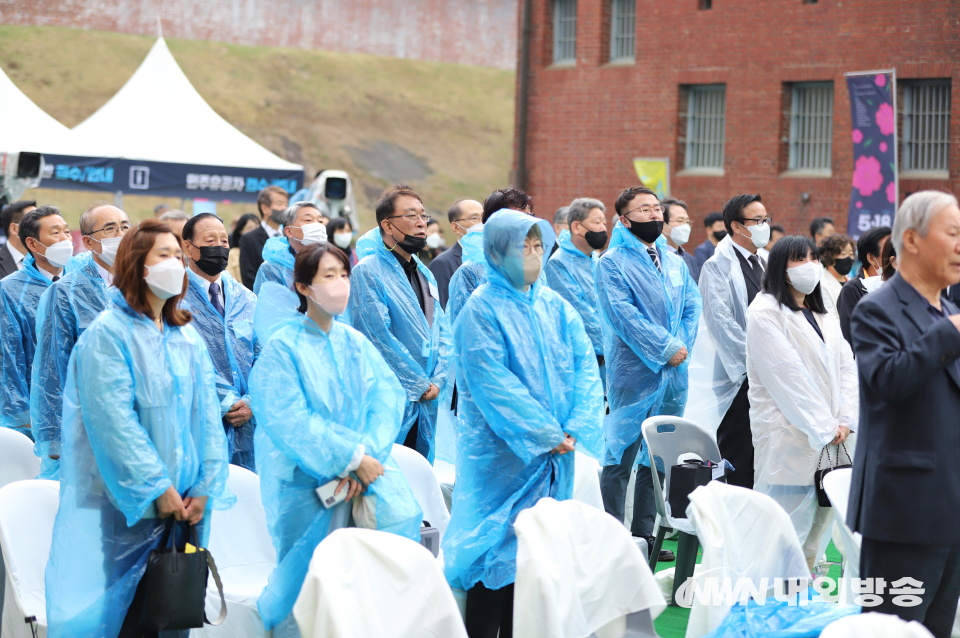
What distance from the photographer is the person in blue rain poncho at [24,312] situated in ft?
16.2

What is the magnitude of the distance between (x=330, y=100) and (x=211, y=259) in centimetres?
3036

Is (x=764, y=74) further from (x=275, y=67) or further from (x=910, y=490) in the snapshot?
(x=275, y=67)

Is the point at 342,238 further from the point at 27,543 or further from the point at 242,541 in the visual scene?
the point at 27,543

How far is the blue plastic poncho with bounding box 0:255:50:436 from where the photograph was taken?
4938mm

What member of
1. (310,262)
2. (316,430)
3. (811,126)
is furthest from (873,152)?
(316,430)

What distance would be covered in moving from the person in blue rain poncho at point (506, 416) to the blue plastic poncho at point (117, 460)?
36.4 inches

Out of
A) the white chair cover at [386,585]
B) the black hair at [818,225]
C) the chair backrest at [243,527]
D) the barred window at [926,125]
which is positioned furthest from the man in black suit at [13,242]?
the barred window at [926,125]

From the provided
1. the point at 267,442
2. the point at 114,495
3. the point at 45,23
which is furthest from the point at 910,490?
the point at 45,23

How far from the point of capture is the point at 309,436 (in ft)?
10.7

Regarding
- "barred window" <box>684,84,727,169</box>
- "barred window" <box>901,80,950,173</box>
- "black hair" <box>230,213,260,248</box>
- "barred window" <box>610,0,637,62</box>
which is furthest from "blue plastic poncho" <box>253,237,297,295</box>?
"barred window" <box>610,0,637,62</box>

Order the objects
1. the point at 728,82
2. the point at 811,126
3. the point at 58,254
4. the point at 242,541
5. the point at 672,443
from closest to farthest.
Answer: the point at 242,541 → the point at 672,443 → the point at 58,254 → the point at 811,126 → the point at 728,82

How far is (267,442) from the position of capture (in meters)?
3.47

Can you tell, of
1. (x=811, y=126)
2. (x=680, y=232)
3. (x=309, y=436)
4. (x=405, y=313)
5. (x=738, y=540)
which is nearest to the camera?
(x=738, y=540)

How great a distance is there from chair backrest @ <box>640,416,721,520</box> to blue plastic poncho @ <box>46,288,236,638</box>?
7.12ft
